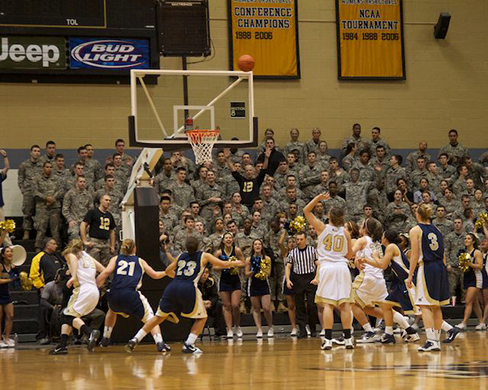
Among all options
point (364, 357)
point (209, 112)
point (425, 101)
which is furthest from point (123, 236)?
point (425, 101)

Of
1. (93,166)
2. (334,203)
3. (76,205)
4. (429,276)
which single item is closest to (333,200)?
(334,203)

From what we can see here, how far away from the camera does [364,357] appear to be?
11070 mm

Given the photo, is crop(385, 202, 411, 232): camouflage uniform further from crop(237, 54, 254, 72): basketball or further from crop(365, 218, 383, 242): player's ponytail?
crop(365, 218, 383, 242): player's ponytail

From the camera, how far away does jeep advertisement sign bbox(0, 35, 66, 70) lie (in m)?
20.3

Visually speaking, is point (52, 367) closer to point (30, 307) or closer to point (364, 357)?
point (364, 357)

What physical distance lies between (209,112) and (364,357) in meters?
5.94

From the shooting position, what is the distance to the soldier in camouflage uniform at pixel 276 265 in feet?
60.6

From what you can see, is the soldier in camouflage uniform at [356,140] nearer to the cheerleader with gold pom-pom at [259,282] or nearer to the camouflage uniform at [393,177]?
the camouflage uniform at [393,177]

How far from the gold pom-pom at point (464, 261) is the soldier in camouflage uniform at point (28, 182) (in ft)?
29.6

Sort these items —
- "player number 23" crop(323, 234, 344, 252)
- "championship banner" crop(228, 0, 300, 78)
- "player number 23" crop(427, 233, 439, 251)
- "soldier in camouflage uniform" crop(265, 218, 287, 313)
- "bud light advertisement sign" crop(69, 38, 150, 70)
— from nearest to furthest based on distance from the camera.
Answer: "player number 23" crop(427, 233, 439, 251) → "player number 23" crop(323, 234, 344, 252) → "soldier in camouflage uniform" crop(265, 218, 287, 313) → "bud light advertisement sign" crop(69, 38, 150, 70) → "championship banner" crop(228, 0, 300, 78)

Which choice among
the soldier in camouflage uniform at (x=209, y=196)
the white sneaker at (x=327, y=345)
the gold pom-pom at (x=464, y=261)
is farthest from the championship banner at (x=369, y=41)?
the white sneaker at (x=327, y=345)

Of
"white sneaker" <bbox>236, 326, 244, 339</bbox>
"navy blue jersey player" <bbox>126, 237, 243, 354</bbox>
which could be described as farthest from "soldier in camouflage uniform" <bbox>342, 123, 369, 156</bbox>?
"navy blue jersey player" <bbox>126, 237, 243, 354</bbox>

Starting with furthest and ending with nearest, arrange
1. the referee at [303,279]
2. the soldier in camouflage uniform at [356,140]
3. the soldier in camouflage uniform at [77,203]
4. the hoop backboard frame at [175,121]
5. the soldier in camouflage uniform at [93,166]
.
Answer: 1. the soldier in camouflage uniform at [356,140]
2. the soldier in camouflage uniform at [93,166]
3. the soldier in camouflage uniform at [77,203]
4. the referee at [303,279]
5. the hoop backboard frame at [175,121]

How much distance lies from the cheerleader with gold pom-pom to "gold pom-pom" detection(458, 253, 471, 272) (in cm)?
409
